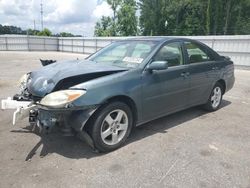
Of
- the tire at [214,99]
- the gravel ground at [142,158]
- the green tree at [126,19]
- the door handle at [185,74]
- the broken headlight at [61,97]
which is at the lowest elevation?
the gravel ground at [142,158]

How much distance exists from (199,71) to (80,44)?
2539 centimetres

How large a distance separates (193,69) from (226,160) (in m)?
1.87

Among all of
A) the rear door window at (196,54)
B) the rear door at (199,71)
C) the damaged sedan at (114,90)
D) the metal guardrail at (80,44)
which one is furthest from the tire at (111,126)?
the metal guardrail at (80,44)

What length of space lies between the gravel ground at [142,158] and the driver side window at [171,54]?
3.76 ft

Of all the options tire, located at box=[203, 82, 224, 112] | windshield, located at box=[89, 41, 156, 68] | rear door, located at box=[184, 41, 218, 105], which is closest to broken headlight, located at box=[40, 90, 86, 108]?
windshield, located at box=[89, 41, 156, 68]

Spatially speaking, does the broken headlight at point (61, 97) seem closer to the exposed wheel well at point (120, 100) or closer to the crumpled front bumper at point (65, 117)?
the crumpled front bumper at point (65, 117)

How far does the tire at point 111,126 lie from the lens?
3248 millimetres

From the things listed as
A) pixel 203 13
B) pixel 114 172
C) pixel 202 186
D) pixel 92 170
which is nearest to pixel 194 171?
pixel 202 186

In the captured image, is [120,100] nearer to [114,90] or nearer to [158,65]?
[114,90]

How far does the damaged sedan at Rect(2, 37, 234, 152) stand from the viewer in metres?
3.12

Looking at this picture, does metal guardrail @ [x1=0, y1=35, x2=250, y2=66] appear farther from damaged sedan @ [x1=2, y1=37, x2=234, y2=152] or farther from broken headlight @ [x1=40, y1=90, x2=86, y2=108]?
broken headlight @ [x1=40, y1=90, x2=86, y2=108]

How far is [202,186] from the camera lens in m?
2.71

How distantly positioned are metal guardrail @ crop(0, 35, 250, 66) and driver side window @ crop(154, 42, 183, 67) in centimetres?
1056

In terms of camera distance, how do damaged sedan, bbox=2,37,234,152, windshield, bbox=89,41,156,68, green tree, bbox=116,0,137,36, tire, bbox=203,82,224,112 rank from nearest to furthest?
1. damaged sedan, bbox=2,37,234,152
2. windshield, bbox=89,41,156,68
3. tire, bbox=203,82,224,112
4. green tree, bbox=116,0,137,36
